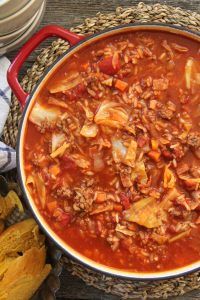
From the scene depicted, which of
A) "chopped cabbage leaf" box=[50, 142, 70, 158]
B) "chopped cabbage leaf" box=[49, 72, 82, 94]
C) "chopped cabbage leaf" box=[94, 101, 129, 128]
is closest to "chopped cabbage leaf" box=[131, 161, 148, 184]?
"chopped cabbage leaf" box=[94, 101, 129, 128]

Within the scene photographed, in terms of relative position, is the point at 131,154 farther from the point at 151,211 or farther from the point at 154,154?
the point at 151,211

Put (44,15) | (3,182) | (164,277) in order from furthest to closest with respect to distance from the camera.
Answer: (44,15), (3,182), (164,277)

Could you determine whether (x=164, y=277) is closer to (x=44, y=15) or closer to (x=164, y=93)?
(x=164, y=93)

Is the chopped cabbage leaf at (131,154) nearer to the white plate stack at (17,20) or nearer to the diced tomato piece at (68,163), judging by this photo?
the diced tomato piece at (68,163)

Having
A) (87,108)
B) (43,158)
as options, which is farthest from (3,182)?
(87,108)

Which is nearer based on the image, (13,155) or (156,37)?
(156,37)

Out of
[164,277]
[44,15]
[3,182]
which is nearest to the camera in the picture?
[164,277]

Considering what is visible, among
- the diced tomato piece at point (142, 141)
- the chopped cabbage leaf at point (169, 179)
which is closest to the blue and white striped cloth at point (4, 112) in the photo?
the diced tomato piece at point (142, 141)
